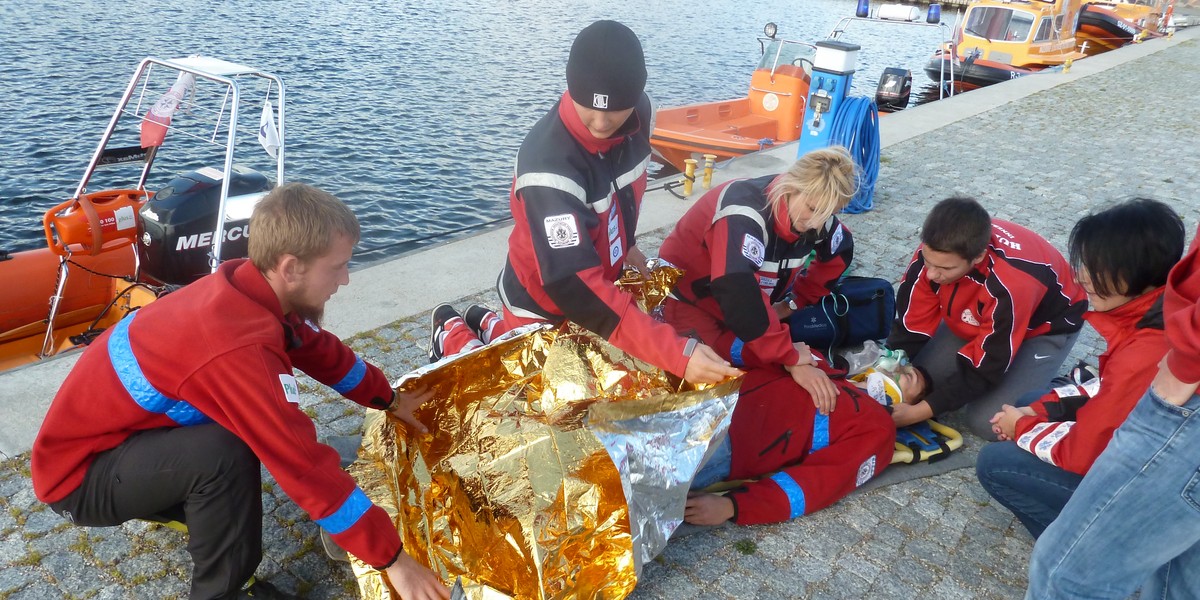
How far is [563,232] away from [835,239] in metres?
1.67

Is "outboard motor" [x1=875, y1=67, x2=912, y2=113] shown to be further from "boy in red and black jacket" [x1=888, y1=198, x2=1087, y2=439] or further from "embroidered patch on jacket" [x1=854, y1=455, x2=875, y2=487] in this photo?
"embroidered patch on jacket" [x1=854, y1=455, x2=875, y2=487]

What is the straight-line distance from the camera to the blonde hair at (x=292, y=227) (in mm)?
2088

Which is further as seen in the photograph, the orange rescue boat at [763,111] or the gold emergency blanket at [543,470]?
the orange rescue boat at [763,111]

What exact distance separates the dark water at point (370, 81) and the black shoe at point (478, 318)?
3999 millimetres

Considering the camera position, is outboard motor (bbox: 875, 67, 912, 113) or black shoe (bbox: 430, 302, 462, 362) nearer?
black shoe (bbox: 430, 302, 462, 362)

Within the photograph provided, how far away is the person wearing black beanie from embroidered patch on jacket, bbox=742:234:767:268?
578 mm

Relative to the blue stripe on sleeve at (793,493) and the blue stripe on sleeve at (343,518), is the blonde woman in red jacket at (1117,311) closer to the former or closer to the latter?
the blue stripe on sleeve at (793,493)

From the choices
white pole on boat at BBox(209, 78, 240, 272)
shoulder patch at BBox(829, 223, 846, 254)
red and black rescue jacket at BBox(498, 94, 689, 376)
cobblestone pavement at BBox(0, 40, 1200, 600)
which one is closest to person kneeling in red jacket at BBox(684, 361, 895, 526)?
cobblestone pavement at BBox(0, 40, 1200, 600)

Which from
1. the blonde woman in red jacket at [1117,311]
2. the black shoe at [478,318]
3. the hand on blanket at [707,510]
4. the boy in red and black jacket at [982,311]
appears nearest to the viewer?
the blonde woman in red jacket at [1117,311]

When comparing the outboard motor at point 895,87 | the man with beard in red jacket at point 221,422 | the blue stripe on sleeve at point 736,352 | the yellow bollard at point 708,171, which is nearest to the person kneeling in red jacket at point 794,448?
the blue stripe on sleeve at point 736,352

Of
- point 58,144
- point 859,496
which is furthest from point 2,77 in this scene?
point 859,496

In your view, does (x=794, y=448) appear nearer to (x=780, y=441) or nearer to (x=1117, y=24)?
(x=780, y=441)

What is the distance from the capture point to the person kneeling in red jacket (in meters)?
2.89

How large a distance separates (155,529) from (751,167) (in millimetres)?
6357
